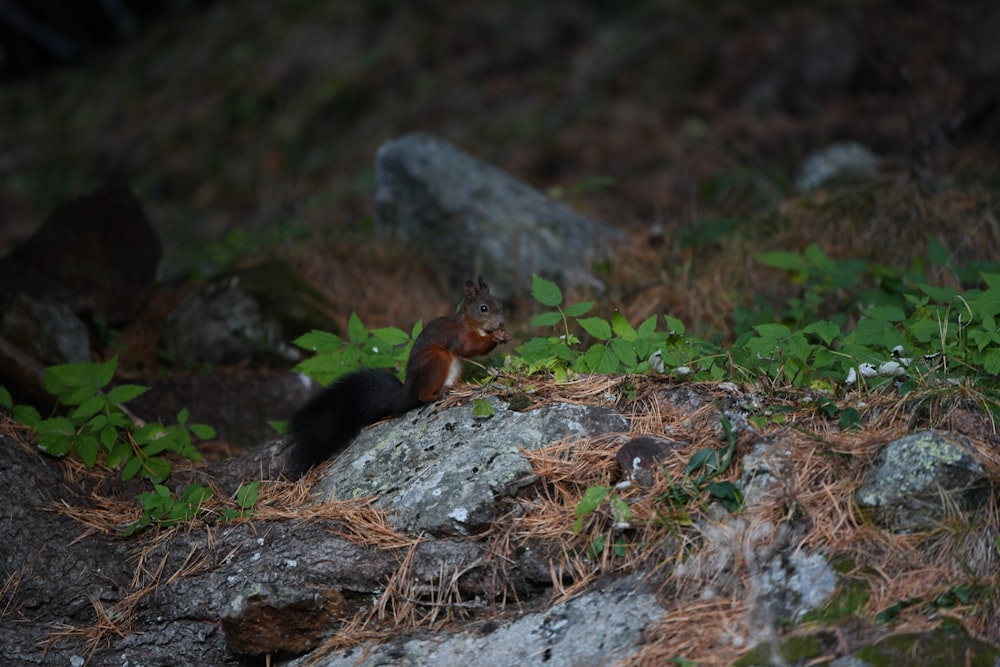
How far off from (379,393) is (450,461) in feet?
1.55

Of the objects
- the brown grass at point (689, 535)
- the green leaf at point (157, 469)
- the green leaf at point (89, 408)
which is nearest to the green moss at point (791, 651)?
the brown grass at point (689, 535)

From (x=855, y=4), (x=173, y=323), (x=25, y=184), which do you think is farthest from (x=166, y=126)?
(x=855, y=4)

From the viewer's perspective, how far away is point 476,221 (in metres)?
6.08

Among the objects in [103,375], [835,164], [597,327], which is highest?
[103,375]

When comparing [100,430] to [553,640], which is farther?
[100,430]

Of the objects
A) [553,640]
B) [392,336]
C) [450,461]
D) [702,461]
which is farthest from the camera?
[392,336]

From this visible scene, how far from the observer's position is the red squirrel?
11.1 feet

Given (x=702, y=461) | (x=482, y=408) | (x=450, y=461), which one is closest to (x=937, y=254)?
(x=702, y=461)

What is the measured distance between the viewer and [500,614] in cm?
274

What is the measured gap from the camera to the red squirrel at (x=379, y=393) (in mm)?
3391

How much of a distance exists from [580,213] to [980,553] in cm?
441

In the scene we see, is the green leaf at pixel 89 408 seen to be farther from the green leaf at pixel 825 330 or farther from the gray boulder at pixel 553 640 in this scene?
the green leaf at pixel 825 330

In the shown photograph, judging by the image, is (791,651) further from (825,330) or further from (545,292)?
(545,292)

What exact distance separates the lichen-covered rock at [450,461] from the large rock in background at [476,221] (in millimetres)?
2478
